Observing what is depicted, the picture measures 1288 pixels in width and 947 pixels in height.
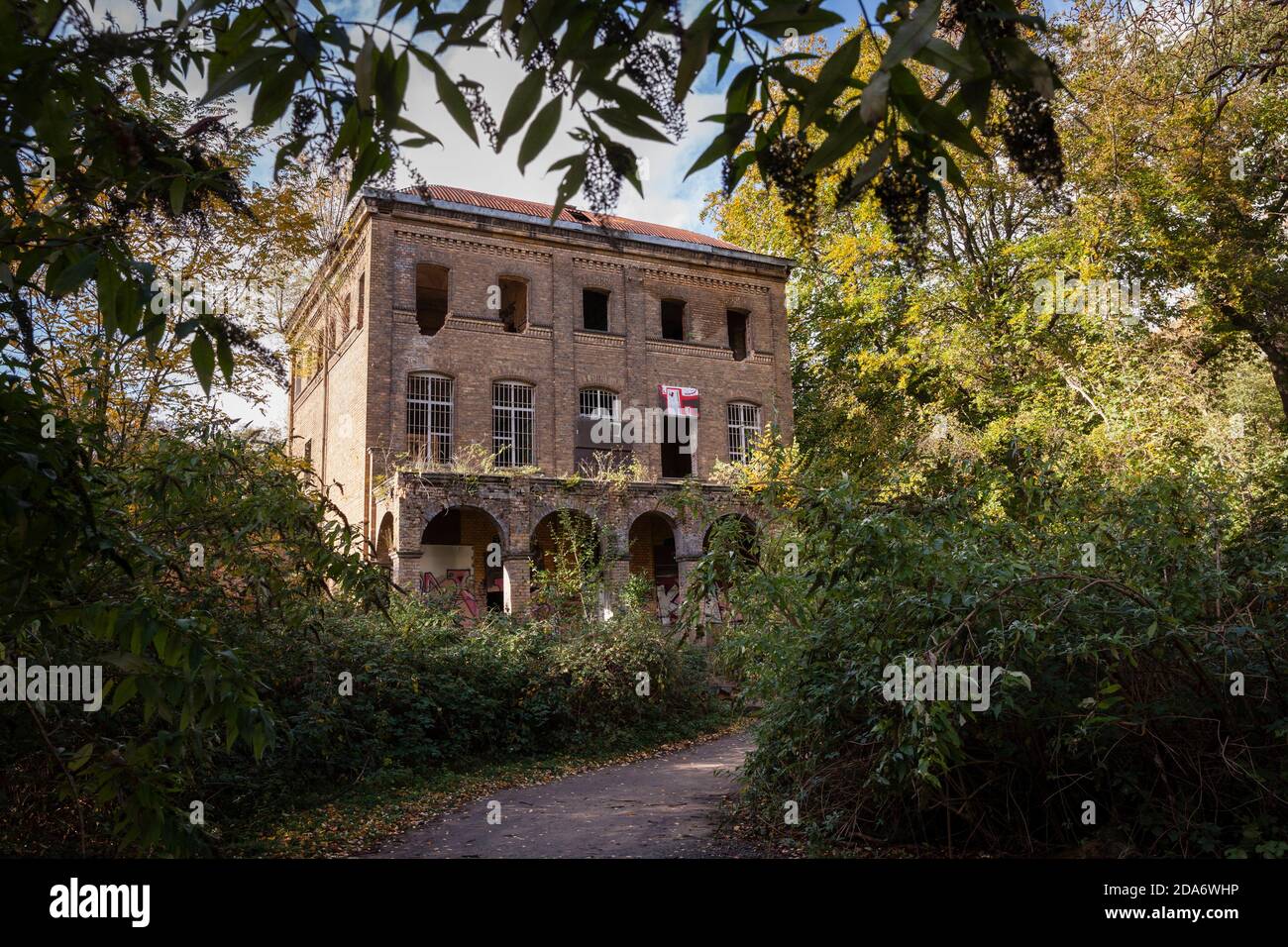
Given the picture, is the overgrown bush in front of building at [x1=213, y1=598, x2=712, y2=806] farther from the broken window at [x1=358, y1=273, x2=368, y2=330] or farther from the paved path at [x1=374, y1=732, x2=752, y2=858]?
the broken window at [x1=358, y1=273, x2=368, y2=330]

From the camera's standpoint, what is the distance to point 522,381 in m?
24.6

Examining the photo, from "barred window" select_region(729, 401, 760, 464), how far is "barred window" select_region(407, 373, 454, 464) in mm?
8735

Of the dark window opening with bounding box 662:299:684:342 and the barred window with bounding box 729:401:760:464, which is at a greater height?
the dark window opening with bounding box 662:299:684:342

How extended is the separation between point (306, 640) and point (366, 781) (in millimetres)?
1683

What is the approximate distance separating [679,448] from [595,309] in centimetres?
502

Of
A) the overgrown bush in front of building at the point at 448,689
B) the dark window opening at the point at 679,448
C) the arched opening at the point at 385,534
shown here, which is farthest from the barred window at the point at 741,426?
the overgrown bush in front of building at the point at 448,689

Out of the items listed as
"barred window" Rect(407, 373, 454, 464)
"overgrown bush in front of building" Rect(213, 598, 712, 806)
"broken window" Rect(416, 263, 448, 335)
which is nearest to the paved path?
→ "overgrown bush in front of building" Rect(213, 598, 712, 806)

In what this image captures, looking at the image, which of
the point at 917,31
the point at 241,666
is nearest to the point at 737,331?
the point at 241,666

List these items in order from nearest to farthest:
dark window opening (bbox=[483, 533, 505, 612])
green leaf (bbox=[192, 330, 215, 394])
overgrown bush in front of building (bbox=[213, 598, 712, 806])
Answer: green leaf (bbox=[192, 330, 215, 394]), overgrown bush in front of building (bbox=[213, 598, 712, 806]), dark window opening (bbox=[483, 533, 505, 612])

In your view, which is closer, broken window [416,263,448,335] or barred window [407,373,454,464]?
barred window [407,373,454,464]

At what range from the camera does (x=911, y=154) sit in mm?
1737

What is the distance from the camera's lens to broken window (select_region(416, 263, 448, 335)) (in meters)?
25.1

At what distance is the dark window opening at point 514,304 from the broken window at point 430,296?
1.80m

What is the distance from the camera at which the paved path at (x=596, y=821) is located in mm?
7078
